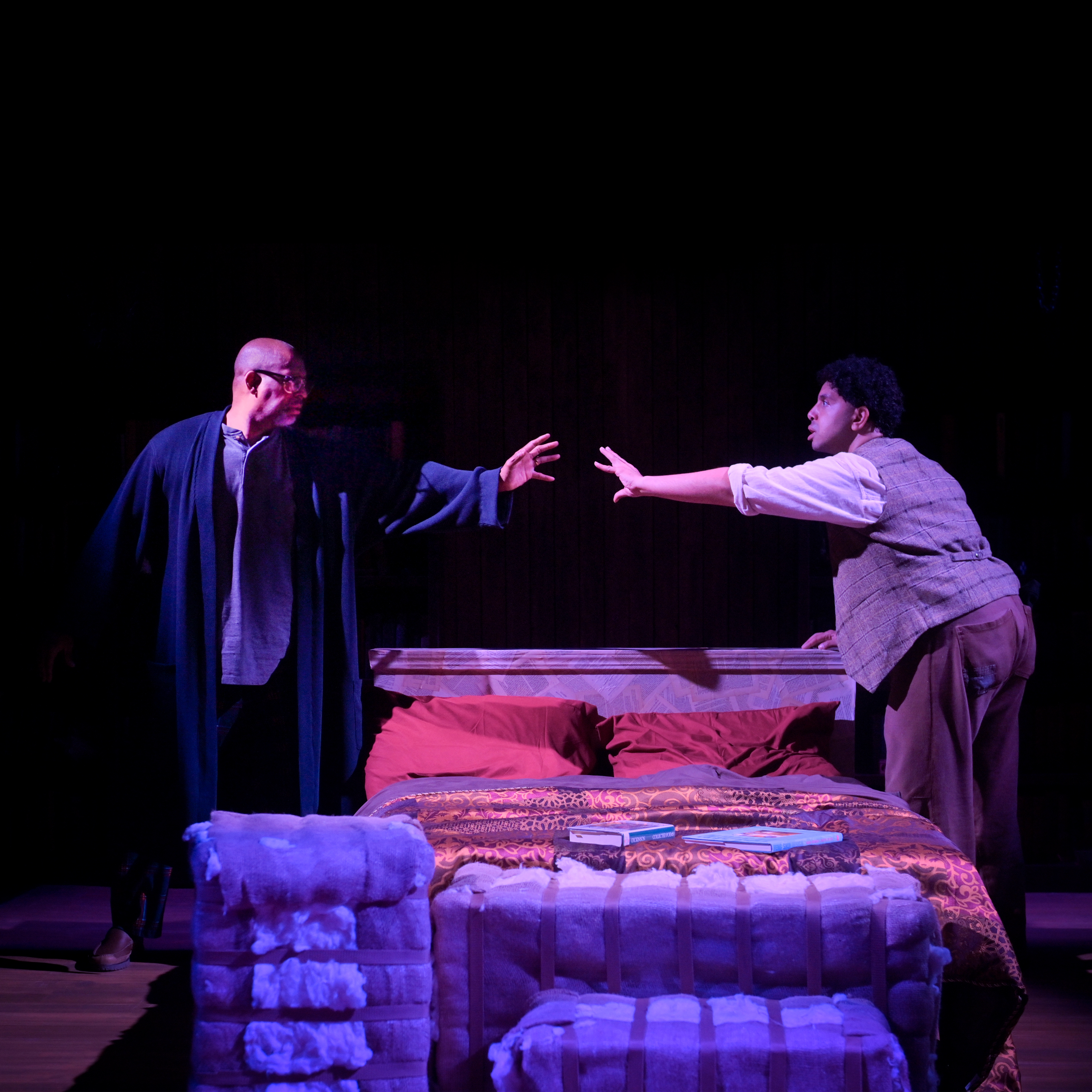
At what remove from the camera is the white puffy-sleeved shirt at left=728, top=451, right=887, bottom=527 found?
117 inches

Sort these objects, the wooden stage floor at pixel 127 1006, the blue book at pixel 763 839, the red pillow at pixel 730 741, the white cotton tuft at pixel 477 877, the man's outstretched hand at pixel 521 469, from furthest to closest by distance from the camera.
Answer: the man's outstretched hand at pixel 521 469
the red pillow at pixel 730 741
the wooden stage floor at pixel 127 1006
the blue book at pixel 763 839
the white cotton tuft at pixel 477 877

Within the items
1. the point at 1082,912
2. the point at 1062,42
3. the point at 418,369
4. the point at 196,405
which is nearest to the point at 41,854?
the point at 196,405

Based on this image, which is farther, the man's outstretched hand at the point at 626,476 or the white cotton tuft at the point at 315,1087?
the man's outstretched hand at the point at 626,476

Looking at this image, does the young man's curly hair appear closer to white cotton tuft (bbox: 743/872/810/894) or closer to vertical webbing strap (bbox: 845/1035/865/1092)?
white cotton tuft (bbox: 743/872/810/894)

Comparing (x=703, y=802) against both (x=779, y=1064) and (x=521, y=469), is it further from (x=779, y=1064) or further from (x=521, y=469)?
(x=521, y=469)

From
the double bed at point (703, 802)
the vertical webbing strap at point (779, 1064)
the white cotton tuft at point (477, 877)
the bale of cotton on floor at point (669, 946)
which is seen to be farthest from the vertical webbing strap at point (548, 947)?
the vertical webbing strap at point (779, 1064)

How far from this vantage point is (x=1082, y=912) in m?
3.65

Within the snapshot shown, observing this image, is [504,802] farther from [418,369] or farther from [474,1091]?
[418,369]

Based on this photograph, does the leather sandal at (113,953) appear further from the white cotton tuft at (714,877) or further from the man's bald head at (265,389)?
the white cotton tuft at (714,877)

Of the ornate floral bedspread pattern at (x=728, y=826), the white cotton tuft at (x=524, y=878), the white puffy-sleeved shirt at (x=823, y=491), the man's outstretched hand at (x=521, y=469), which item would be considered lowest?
the ornate floral bedspread pattern at (x=728, y=826)

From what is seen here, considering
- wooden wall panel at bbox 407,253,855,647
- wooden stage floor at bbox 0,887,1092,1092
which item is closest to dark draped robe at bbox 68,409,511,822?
wooden stage floor at bbox 0,887,1092,1092

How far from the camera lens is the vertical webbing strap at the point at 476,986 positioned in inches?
72.3

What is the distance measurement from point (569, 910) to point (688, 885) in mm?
210

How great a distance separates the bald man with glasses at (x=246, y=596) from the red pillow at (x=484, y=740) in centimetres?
22
